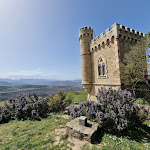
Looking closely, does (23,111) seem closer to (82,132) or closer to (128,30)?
(82,132)

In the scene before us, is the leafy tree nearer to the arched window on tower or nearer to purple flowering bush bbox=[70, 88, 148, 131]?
Result: the arched window on tower

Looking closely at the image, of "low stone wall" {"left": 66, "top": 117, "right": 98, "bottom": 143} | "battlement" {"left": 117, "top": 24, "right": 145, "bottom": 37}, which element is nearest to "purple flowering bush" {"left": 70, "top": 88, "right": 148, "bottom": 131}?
"low stone wall" {"left": 66, "top": 117, "right": 98, "bottom": 143}

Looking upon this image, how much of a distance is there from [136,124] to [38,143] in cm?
579

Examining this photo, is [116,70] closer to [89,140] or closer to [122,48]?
[122,48]

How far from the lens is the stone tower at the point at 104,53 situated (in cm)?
813

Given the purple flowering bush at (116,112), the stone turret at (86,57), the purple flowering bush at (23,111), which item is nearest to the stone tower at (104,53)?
the stone turret at (86,57)

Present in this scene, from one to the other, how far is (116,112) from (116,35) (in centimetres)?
704

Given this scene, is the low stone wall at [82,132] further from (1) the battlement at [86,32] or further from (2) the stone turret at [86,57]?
(1) the battlement at [86,32]

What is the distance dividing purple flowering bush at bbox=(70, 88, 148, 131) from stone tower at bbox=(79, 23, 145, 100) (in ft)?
10.4

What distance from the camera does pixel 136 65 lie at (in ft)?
23.1

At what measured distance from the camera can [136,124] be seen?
4.98 meters

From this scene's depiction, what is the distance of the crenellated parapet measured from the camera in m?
7.99

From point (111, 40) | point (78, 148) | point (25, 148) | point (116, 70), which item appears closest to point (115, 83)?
point (116, 70)

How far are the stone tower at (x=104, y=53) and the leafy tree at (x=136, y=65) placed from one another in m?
0.54
